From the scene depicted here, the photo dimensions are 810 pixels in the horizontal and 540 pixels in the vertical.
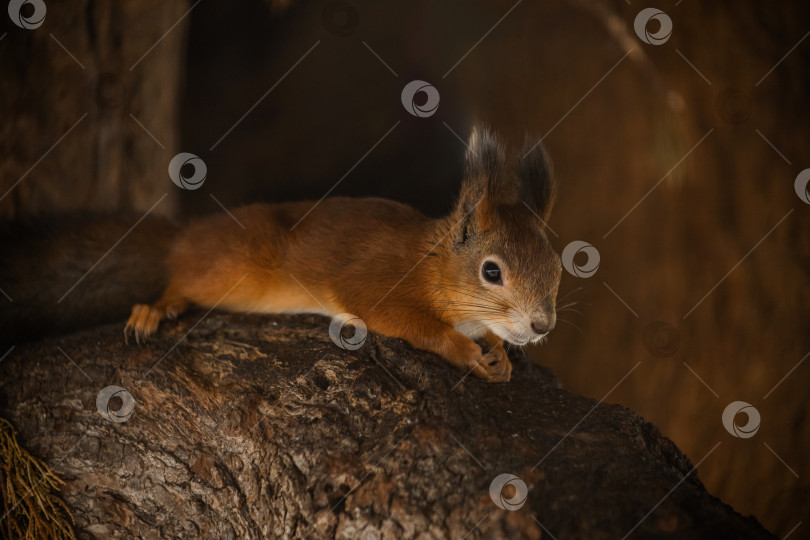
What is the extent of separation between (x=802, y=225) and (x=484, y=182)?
168 centimetres

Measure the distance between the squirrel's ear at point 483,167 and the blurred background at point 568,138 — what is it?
0.90 feet

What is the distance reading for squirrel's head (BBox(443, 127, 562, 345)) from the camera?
2.03 meters

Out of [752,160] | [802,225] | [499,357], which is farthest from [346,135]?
[802,225]

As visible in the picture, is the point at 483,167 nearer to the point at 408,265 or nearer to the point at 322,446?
the point at 408,265

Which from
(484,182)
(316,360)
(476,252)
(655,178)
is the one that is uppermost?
(655,178)

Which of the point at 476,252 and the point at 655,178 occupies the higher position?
the point at 655,178

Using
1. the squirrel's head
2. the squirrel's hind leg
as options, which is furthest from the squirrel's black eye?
the squirrel's hind leg

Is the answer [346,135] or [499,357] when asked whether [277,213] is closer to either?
[346,135]

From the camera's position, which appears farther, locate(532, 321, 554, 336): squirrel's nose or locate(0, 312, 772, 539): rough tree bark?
locate(532, 321, 554, 336): squirrel's nose

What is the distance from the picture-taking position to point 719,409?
3.03 m

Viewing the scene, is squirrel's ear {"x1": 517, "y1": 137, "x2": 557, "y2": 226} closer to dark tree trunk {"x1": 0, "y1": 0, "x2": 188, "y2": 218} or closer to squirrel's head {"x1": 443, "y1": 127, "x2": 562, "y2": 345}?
squirrel's head {"x1": 443, "y1": 127, "x2": 562, "y2": 345}

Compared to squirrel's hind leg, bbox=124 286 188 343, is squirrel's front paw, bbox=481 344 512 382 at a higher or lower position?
higher

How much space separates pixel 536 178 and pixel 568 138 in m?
0.97

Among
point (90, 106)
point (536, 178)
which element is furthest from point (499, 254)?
point (90, 106)
